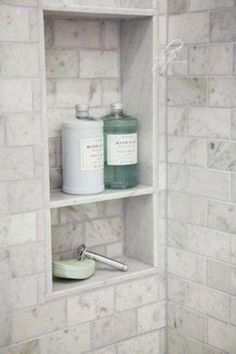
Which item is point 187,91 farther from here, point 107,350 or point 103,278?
point 107,350

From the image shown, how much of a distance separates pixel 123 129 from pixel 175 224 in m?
0.30

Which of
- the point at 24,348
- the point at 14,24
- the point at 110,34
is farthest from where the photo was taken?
the point at 110,34

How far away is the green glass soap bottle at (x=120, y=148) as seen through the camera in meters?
1.58

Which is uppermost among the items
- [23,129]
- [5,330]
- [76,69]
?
[76,69]

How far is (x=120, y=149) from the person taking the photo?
1.58 m

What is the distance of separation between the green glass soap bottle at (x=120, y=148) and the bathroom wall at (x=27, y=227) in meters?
0.24

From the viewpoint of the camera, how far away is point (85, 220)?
1.67m

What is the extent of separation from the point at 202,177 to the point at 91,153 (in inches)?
11.6

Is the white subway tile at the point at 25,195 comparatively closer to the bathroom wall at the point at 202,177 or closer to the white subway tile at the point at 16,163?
the white subway tile at the point at 16,163

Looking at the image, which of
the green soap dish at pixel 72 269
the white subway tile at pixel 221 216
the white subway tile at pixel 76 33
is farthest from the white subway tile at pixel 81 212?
the white subway tile at pixel 76 33

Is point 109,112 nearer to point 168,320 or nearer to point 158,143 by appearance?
point 158,143

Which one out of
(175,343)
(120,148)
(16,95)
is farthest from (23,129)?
(175,343)

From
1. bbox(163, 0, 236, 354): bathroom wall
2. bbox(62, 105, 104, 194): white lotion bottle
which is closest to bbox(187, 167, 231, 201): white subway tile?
bbox(163, 0, 236, 354): bathroom wall

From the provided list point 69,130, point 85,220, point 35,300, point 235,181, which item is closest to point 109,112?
point 69,130
